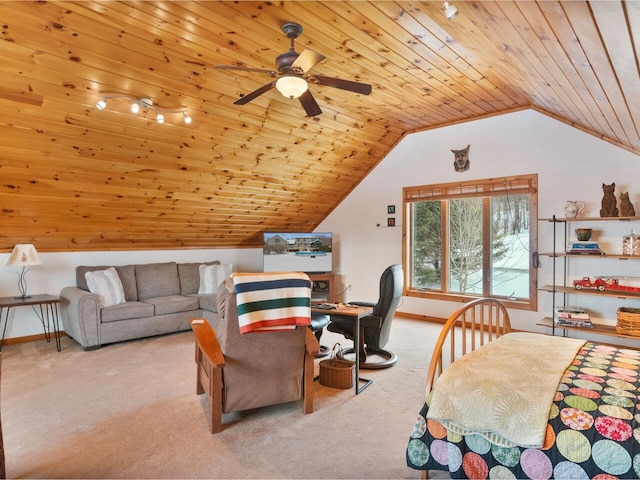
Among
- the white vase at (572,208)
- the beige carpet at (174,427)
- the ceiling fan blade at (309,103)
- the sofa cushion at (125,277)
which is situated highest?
the ceiling fan blade at (309,103)

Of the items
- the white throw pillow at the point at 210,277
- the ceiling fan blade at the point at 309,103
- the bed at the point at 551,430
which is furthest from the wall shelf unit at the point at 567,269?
the white throw pillow at the point at 210,277

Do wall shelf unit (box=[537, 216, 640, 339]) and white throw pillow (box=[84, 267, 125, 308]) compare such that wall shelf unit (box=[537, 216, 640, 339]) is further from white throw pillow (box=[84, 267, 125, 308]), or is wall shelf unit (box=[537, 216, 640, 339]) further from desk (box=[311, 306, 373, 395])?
white throw pillow (box=[84, 267, 125, 308])

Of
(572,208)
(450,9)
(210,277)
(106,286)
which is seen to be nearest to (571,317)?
(572,208)

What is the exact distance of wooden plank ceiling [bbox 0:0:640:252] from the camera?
2436 millimetres

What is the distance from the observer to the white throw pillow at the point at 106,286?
4711 millimetres

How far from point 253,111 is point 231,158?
81 cm

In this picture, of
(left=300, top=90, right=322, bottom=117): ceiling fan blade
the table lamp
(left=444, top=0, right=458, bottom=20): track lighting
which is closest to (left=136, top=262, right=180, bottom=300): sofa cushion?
the table lamp

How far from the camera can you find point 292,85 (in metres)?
2.62

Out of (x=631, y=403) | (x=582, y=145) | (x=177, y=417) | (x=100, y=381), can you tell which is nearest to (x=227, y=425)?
(x=177, y=417)

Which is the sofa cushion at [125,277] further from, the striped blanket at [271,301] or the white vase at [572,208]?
the white vase at [572,208]

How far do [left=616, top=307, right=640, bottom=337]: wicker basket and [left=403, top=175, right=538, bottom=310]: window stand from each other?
97cm

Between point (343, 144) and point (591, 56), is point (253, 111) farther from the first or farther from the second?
point (591, 56)

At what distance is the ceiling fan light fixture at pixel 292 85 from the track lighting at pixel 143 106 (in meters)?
1.53

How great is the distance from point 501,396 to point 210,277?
15.9 ft
